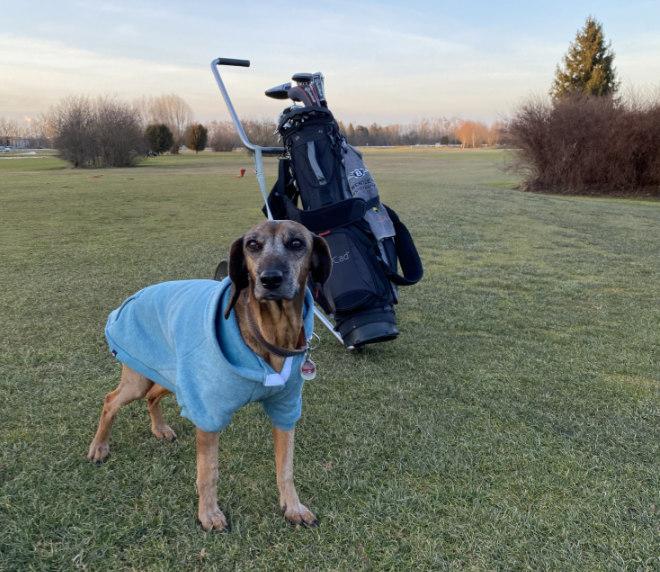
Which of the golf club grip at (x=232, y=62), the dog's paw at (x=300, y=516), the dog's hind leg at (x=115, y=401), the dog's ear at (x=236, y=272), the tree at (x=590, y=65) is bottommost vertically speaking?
the dog's paw at (x=300, y=516)

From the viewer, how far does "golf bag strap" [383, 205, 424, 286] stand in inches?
153

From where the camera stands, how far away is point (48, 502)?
89.7 inches

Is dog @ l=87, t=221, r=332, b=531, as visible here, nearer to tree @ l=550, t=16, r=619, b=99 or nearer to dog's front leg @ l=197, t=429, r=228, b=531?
dog's front leg @ l=197, t=429, r=228, b=531

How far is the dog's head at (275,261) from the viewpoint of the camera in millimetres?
2025

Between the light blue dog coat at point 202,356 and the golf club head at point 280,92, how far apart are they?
94.3 inches

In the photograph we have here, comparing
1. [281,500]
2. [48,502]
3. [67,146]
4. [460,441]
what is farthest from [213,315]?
[67,146]

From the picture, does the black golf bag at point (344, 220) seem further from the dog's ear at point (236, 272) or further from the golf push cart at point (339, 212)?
the dog's ear at point (236, 272)

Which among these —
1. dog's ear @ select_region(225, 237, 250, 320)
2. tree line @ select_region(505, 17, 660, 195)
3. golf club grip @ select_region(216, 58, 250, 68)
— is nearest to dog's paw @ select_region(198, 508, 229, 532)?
dog's ear @ select_region(225, 237, 250, 320)

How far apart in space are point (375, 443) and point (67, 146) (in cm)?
3735

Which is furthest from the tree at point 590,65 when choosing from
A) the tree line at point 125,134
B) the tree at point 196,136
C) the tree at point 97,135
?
the tree at point 196,136

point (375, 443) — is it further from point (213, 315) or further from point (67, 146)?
point (67, 146)

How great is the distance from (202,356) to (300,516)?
0.87 meters

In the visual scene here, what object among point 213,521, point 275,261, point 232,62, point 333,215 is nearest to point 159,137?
point 232,62

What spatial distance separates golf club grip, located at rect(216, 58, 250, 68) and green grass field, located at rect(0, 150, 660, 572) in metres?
2.47
